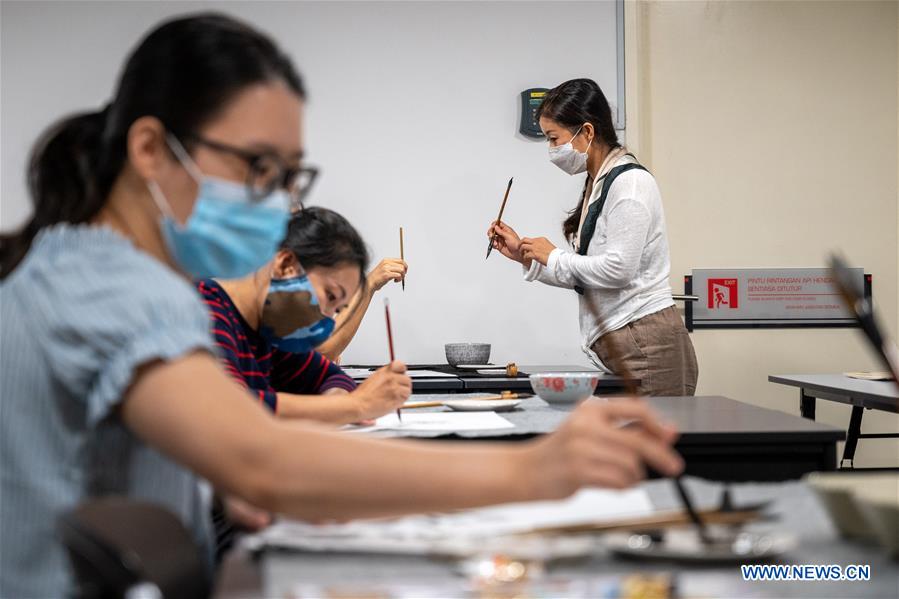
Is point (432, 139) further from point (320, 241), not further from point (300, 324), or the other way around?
point (300, 324)

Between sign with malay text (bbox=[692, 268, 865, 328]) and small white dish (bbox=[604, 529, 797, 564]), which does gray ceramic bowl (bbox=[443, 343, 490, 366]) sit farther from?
small white dish (bbox=[604, 529, 797, 564])

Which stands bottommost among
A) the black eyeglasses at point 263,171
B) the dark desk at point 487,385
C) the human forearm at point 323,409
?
the dark desk at point 487,385

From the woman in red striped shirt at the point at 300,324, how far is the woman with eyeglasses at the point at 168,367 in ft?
1.94

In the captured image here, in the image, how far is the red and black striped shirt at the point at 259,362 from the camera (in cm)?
156

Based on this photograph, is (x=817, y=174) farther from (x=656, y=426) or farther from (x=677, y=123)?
(x=656, y=426)

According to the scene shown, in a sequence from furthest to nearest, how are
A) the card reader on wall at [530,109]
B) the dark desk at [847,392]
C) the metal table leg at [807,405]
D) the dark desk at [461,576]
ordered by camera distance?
the card reader on wall at [530,109]
the metal table leg at [807,405]
the dark desk at [847,392]
the dark desk at [461,576]

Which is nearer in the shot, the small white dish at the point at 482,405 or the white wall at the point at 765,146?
the small white dish at the point at 482,405

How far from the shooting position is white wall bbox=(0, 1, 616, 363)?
418 centimetres

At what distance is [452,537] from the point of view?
30.1 inches

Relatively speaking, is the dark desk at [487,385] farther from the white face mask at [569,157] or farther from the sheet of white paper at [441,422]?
the white face mask at [569,157]

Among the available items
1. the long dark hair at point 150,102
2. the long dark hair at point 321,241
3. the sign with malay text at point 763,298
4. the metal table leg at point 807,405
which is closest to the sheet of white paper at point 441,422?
the long dark hair at point 321,241

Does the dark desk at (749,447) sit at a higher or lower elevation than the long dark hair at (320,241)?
lower

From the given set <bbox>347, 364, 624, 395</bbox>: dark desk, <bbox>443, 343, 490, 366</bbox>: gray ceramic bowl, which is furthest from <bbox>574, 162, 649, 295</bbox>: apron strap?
<bbox>443, 343, 490, 366</bbox>: gray ceramic bowl

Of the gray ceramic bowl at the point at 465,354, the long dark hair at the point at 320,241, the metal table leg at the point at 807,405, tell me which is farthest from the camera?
the metal table leg at the point at 807,405
